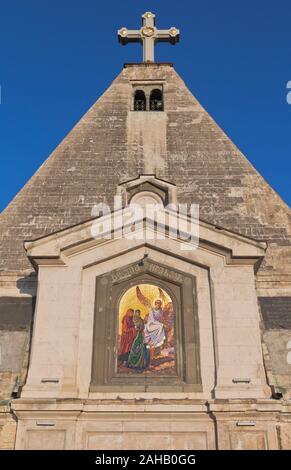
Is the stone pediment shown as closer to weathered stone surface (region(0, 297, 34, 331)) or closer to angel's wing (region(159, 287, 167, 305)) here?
angel's wing (region(159, 287, 167, 305))

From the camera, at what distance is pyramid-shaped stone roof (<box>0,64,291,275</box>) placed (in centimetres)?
1659

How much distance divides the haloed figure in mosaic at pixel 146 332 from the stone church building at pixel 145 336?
22 millimetres

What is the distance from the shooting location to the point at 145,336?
11.9 meters

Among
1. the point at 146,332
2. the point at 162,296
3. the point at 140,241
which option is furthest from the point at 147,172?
the point at 146,332

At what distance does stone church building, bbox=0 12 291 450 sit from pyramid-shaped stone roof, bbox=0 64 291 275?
0.15m

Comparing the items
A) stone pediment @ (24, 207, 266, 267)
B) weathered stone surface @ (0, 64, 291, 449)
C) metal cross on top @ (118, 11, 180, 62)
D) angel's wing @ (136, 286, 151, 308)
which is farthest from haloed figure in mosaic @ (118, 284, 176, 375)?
metal cross on top @ (118, 11, 180, 62)

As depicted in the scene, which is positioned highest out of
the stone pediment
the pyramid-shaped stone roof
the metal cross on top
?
the metal cross on top

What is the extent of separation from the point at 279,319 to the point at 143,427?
14.1 ft

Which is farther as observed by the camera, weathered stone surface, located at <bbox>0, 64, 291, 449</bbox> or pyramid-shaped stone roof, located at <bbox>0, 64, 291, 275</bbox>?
pyramid-shaped stone roof, located at <bbox>0, 64, 291, 275</bbox>

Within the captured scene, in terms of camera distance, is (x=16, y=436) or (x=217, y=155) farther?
(x=217, y=155)

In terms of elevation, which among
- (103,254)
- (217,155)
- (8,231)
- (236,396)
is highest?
(217,155)

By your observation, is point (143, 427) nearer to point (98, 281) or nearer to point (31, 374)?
point (31, 374)

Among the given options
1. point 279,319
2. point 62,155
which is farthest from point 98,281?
point 62,155

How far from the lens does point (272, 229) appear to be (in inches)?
655
